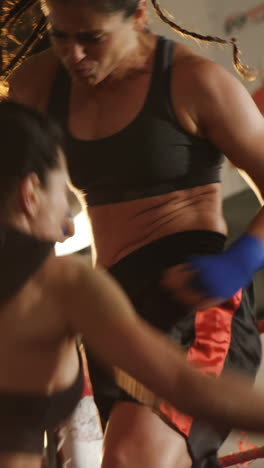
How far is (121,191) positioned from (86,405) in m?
1.11

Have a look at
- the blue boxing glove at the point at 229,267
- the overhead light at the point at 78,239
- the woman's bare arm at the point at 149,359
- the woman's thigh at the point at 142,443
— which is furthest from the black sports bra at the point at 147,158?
the overhead light at the point at 78,239

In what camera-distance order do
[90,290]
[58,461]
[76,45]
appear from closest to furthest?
[90,290], [76,45], [58,461]

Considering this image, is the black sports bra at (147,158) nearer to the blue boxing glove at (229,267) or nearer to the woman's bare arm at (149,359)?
the blue boxing glove at (229,267)

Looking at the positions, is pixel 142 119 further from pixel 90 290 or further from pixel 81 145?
pixel 90 290

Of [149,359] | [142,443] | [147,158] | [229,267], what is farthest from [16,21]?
[149,359]

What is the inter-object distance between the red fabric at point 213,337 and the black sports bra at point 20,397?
35 centimetres

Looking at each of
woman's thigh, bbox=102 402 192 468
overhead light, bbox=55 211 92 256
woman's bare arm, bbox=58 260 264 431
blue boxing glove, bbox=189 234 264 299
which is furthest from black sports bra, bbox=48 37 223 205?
overhead light, bbox=55 211 92 256

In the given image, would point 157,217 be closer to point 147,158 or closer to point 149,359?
point 147,158

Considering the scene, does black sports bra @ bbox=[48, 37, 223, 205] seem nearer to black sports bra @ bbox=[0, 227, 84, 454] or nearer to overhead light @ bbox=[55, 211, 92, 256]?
black sports bra @ bbox=[0, 227, 84, 454]

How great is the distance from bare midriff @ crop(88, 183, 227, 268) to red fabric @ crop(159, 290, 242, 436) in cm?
12

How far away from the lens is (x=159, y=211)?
1344mm

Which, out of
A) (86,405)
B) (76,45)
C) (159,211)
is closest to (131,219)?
(159,211)

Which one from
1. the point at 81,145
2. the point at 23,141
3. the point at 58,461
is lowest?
the point at 58,461

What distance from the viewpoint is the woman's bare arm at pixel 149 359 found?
0.82 metres
